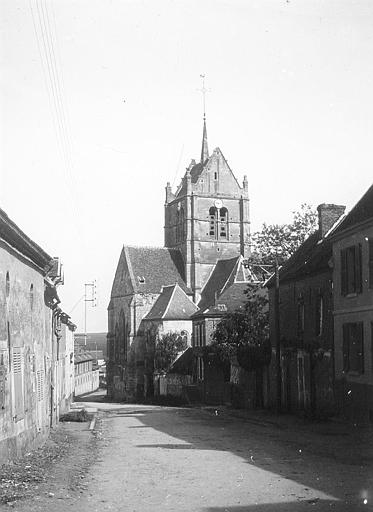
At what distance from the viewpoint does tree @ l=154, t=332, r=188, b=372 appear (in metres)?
61.8

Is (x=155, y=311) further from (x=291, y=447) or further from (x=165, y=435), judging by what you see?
(x=291, y=447)

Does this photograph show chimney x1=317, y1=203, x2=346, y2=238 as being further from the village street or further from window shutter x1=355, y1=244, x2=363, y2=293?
the village street

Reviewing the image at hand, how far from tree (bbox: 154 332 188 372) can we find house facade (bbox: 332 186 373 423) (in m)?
38.1

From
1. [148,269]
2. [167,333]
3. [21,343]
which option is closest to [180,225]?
[148,269]

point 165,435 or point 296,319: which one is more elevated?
point 296,319

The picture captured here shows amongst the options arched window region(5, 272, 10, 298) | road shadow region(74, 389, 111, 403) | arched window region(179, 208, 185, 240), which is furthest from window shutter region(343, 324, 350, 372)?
arched window region(179, 208, 185, 240)

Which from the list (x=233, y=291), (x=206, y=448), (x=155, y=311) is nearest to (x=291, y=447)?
(x=206, y=448)

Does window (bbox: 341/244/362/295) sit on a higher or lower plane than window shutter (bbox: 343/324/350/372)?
higher

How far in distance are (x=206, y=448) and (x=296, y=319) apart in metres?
14.0

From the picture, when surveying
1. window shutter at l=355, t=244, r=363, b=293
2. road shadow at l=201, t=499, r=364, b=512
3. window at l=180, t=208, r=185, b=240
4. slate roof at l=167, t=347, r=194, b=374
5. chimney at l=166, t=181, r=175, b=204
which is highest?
chimney at l=166, t=181, r=175, b=204

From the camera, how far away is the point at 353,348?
2342cm

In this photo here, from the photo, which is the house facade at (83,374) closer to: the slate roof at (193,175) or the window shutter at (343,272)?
the slate roof at (193,175)

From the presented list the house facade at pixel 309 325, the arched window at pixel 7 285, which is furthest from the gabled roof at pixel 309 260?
the arched window at pixel 7 285

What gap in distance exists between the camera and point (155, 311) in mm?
70938
